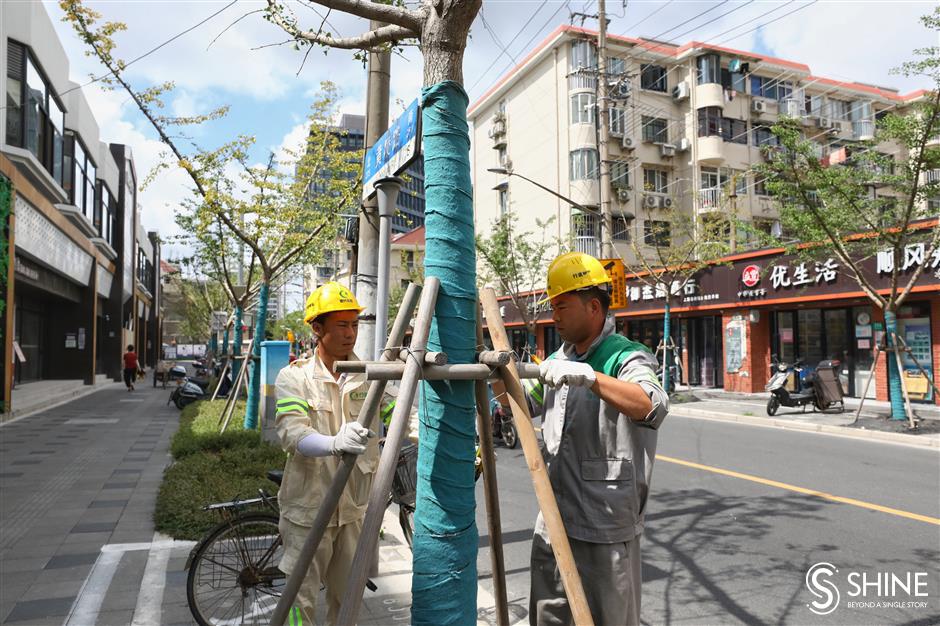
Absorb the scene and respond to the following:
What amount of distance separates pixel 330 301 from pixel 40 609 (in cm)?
289

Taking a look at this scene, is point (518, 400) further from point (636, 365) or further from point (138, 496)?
point (138, 496)

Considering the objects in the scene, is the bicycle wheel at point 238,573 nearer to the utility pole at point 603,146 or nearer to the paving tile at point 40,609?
the paving tile at point 40,609

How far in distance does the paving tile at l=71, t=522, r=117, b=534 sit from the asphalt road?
3.42 m

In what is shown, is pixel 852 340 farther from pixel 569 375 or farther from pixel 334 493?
pixel 334 493

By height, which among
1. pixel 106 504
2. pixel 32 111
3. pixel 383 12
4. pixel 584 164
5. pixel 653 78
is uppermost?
pixel 653 78

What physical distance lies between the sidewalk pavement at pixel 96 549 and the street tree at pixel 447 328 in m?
1.92

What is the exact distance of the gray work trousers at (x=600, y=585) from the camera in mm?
2338

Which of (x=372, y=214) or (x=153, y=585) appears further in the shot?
(x=372, y=214)

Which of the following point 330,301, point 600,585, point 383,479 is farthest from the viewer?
point 330,301

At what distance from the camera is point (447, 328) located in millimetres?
2137

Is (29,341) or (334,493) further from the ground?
(29,341)

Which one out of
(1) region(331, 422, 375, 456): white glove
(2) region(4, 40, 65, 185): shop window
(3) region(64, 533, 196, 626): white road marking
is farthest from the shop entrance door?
(1) region(331, 422, 375, 456): white glove

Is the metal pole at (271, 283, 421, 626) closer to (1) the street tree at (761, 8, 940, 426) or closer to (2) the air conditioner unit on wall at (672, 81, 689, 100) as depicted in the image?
(1) the street tree at (761, 8, 940, 426)

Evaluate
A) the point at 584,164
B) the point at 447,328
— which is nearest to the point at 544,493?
the point at 447,328
